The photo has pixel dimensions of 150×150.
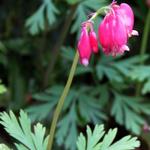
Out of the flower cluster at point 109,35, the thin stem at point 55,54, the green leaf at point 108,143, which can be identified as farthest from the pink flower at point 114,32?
the thin stem at point 55,54

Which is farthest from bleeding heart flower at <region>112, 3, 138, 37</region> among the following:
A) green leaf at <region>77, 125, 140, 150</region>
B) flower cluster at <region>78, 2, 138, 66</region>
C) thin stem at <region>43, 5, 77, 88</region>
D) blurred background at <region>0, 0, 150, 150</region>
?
thin stem at <region>43, 5, 77, 88</region>

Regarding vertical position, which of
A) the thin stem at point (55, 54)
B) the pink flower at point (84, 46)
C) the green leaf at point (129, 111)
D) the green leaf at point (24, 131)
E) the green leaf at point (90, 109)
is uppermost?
the pink flower at point (84, 46)

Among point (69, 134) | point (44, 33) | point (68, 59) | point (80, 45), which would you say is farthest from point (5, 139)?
point (80, 45)

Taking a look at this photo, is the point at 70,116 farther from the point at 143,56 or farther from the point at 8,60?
the point at 8,60

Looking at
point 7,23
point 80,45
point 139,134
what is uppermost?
A: point 80,45

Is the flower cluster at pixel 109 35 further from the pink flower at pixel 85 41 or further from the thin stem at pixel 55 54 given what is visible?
the thin stem at pixel 55 54

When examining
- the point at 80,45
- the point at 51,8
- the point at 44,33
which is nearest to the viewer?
the point at 80,45

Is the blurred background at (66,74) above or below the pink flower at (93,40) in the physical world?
below

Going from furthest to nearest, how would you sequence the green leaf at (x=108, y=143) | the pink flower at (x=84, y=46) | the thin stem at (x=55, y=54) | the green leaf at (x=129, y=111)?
the thin stem at (x=55, y=54) → the green leaf at (x=129, y=111) → the green leaf at (x=108, y=143) → the pink flower at (x=84, y=46)
